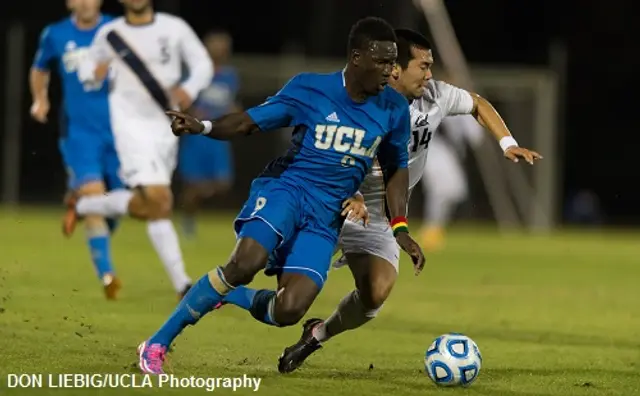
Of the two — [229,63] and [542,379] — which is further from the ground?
[542,379]

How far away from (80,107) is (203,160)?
358 inches

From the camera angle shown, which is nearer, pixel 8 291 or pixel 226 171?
pixel 8 291

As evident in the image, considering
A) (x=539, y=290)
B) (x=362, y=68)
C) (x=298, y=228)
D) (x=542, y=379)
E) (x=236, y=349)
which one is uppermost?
(x=362, y=68)

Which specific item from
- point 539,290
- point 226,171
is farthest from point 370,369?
point 226,171

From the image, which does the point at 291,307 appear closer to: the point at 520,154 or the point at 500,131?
the point at 520,154

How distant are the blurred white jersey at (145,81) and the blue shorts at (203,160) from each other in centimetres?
A: 994

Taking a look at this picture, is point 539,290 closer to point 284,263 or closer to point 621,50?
point 284,263

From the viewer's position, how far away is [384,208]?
7941 mm

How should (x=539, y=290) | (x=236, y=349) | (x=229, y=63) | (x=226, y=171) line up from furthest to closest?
(x=229, y=63)
(x=226, y=171)
(x=539, y=290)
(x=236, y=349)

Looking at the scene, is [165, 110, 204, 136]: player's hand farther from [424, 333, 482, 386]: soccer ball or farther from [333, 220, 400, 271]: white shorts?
[424, 333, 482, 386]: soccer ball

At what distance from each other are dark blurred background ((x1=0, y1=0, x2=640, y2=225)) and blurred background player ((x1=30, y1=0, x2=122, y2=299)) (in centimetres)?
1169

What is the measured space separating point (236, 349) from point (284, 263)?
1.22m

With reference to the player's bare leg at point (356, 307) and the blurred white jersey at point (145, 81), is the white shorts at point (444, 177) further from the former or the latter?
the player's bare leg at point (356, 307)

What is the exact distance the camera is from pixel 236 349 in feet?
27.2
